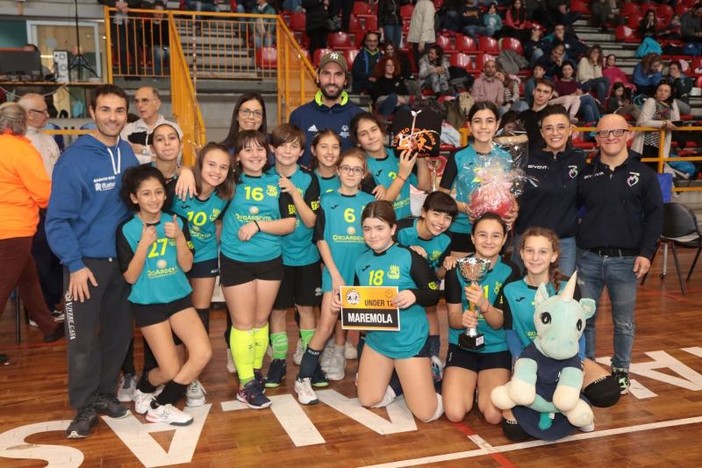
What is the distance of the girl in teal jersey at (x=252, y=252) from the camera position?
4.02m

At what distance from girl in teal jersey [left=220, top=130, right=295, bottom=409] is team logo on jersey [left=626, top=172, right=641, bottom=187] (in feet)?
6.75

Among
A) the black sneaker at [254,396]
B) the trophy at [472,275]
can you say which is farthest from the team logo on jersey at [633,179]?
the black sneaker at [254,396]

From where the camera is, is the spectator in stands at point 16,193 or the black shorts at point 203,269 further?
the spectator in stands at point 16,193

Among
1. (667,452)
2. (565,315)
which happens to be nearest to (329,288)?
(565,315)

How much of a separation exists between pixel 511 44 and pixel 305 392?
10.7 meters

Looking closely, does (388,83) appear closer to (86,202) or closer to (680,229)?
(680,229)

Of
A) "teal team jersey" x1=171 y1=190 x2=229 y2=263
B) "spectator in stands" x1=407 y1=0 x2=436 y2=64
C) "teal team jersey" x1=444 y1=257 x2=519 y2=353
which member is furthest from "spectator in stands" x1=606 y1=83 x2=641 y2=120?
"teal team jersey" x1=171 y1=190 x2=229 y2=263

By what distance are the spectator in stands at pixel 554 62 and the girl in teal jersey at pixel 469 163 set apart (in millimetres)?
8451

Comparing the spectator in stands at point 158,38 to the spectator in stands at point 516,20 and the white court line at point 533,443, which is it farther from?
the white court line at point 533,443

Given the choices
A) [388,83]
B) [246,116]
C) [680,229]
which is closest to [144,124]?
[246,116]

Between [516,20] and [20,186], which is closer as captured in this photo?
[20,186]

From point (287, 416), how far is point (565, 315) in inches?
65.4

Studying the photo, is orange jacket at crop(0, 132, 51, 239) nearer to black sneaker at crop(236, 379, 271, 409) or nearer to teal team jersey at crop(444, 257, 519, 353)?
black sneaker at crop(236, 379, 271, 409)

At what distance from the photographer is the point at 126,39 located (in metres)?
9.30
